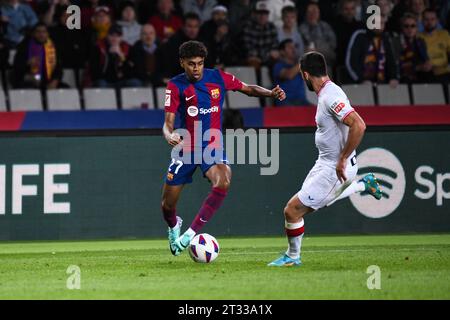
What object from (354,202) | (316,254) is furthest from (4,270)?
(354,202)

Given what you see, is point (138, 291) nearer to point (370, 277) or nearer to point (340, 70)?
point (370, 277)

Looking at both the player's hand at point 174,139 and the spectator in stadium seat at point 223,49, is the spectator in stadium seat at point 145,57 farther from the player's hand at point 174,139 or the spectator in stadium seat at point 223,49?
the player's hand at point 174,139

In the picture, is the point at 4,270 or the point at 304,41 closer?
the point at 4,270

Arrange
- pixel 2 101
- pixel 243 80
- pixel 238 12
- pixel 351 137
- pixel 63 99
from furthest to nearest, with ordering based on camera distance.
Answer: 1. pixel 238 12
2. pixel 243 80
3. pixel 63 99
4. pixel 2 101
5. pixel 351 137

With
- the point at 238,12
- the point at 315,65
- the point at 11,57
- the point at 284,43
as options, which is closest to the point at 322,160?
the point at 315,65

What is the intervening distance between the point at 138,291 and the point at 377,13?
12.2m

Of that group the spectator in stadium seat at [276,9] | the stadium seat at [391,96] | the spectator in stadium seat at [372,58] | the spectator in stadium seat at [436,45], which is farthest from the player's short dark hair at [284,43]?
the spectator in stadium seat at [436,45]

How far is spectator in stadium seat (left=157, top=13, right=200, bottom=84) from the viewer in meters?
19.4

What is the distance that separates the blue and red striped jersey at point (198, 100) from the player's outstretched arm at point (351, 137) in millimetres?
1922

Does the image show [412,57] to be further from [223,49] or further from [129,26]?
[129,26]

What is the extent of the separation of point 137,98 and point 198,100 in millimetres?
6667

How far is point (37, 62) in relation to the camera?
18812 mm

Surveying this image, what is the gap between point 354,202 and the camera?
16.8m
